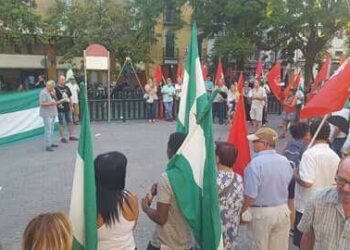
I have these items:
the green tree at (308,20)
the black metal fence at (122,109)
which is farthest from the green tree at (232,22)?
the black metal fence at (122,109)

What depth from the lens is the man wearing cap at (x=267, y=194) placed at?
3.98 m

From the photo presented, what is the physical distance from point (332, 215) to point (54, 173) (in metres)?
6.99

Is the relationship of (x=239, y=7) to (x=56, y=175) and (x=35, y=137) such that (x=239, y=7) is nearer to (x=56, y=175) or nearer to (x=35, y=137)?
(x=35, y=137)

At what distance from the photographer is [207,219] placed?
3203 millimetres

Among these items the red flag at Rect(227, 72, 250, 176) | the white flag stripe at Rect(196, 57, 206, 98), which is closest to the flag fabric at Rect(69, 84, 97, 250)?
the red flag at Rect(227, 72, 250, 176)

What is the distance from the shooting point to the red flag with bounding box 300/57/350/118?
15.5 feet

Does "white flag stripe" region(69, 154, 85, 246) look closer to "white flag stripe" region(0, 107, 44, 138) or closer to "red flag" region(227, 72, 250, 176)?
"red flag" region(227, 72, 250, 176)

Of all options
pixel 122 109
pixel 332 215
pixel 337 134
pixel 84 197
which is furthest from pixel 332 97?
pixel 122 109

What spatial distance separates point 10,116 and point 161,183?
8.22 metres

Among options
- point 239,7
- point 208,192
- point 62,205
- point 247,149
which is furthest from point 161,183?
point 239,7

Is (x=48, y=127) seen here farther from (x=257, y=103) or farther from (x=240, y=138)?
(x=240, y=138)

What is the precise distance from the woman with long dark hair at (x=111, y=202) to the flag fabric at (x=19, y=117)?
786cm

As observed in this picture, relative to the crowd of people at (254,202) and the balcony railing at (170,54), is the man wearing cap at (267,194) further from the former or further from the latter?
the balcony railing at (170,54)

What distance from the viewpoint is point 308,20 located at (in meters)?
23.6
